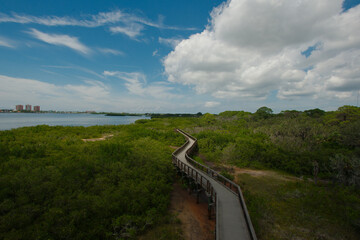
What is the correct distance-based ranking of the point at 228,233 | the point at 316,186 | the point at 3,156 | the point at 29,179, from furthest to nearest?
1. the point at 316,186
2. the point at 3,156
3. the point at 29,179
4. the point at 228,233

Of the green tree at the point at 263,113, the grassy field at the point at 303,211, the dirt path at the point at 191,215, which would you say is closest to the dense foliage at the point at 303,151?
the grassy field at the point at 303,211

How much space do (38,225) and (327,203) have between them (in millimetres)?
19597

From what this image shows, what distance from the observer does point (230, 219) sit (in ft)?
27.8

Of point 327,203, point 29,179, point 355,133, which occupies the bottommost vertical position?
point 327,203

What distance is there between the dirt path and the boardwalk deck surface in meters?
2.52

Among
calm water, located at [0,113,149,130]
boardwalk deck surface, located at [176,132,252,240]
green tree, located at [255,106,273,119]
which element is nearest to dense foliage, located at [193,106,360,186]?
boardwalk deck surface, located at [176,132,252,240]

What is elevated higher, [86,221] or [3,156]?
[3,156]

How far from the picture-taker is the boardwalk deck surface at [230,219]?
737 centimetres

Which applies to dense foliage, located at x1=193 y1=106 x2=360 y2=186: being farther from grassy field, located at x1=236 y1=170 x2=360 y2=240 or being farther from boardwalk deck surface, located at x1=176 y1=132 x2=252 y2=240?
boardwalk deck surface, located at x1=176 y1=132 x2=252 y2=240

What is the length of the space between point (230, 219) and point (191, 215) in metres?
5.08

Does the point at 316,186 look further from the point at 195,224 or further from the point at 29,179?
the point at 29,179

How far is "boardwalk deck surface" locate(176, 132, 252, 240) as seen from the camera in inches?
290

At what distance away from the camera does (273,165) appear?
72.2ft

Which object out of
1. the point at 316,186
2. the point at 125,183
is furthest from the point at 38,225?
the point at 316,186
